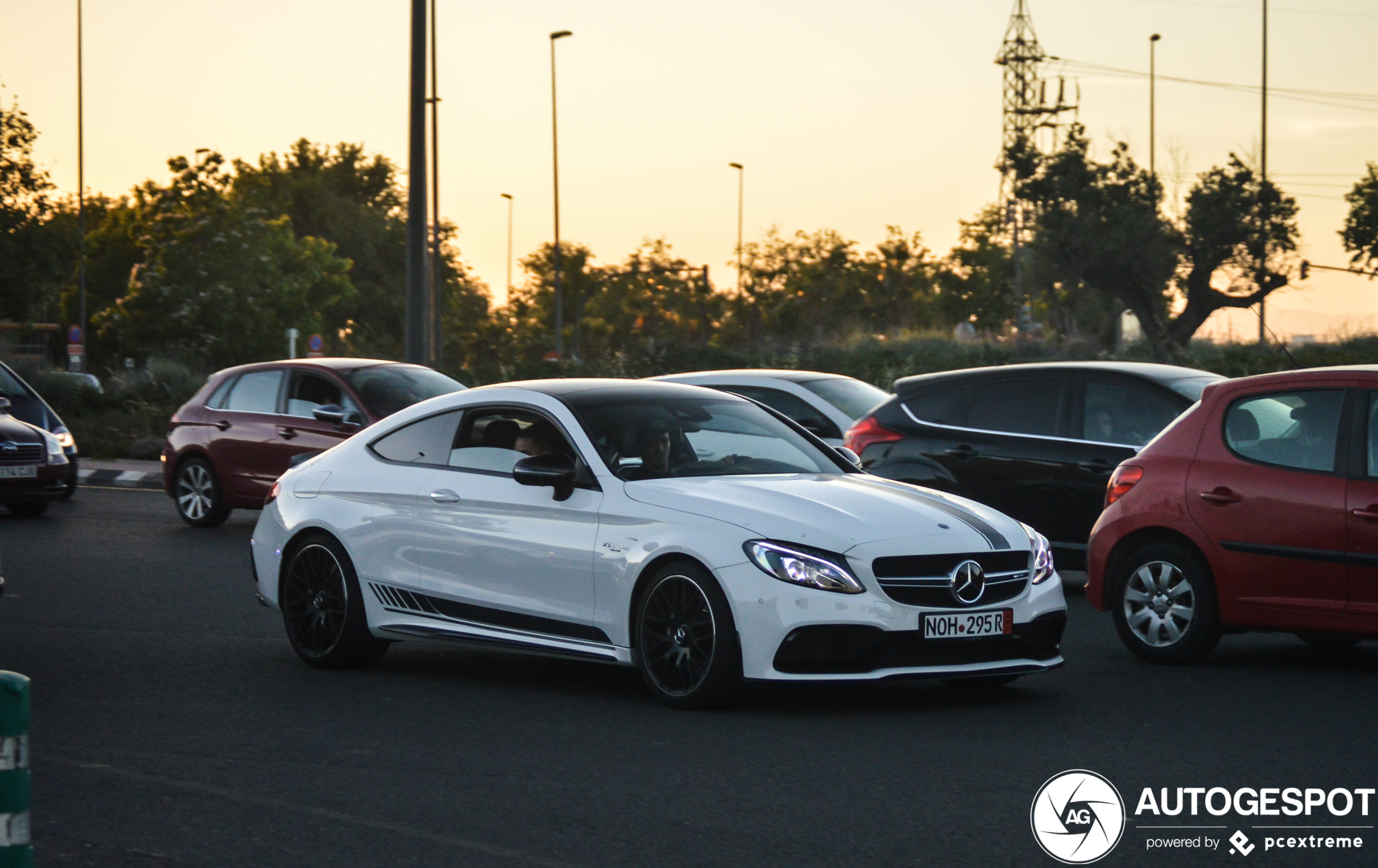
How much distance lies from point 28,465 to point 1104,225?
2913 centimetres

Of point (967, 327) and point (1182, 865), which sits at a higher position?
point (967, 327)

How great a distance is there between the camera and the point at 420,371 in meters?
16.7

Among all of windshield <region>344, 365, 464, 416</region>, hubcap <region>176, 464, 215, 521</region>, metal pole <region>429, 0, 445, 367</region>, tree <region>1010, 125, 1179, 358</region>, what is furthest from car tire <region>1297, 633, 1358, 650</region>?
tree <region>1010, 125, 1179, 358</region>

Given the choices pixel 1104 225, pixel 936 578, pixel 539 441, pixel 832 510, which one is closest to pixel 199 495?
pixel 539 441

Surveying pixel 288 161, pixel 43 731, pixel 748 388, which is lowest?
pixel 43 731

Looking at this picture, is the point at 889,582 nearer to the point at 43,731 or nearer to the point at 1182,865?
the point at 1182,865

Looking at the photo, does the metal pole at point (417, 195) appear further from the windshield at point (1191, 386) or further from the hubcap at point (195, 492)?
the windshield at point (1191, 386)

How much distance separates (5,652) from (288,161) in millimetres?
89584

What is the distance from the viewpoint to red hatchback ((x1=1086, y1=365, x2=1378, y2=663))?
823 cm

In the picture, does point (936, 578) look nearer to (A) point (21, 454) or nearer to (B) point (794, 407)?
(B) point (794, 407)

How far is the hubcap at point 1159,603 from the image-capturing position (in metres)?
8.80

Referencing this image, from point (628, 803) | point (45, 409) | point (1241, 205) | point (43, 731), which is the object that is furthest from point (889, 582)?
point (1241, 205)

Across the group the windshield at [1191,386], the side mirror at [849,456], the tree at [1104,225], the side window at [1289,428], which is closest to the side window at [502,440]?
the side mirror at [849,456]

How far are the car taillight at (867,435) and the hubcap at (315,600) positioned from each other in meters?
4.86
